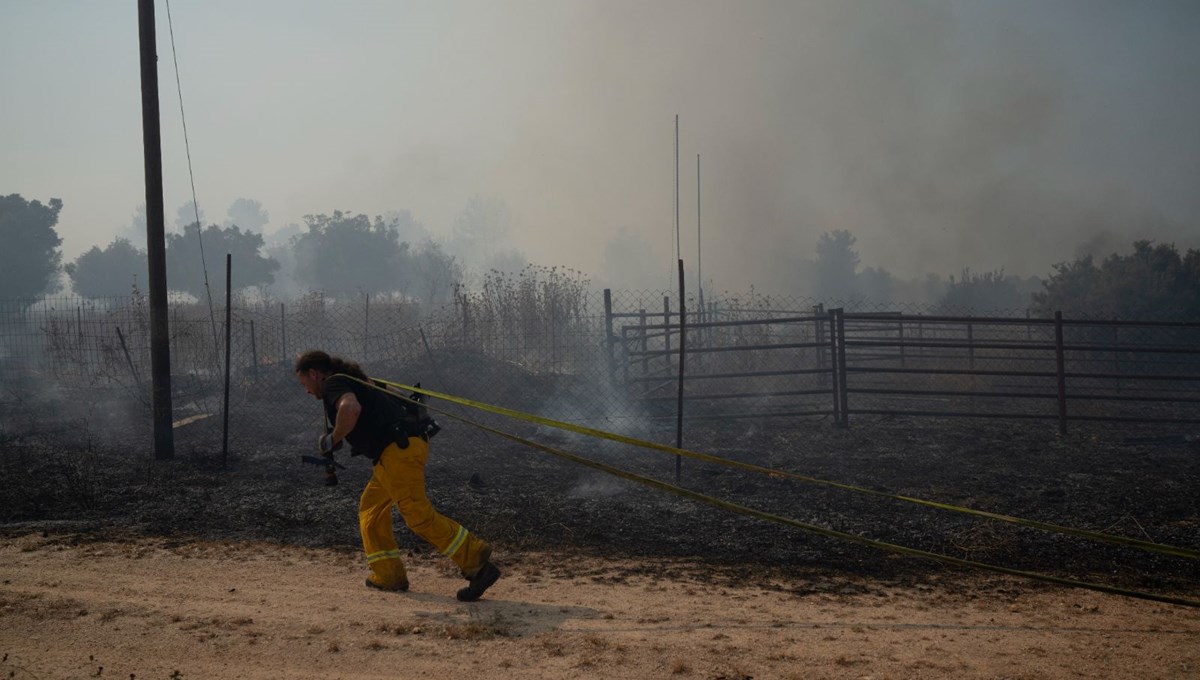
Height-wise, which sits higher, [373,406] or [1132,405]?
[373,406]

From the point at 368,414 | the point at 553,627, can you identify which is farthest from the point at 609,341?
the point at 553,627

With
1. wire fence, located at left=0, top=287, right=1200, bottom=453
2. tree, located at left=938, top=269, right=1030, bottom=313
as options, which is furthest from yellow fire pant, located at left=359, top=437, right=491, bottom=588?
tree, located at left=938, top=269, right=1030, bottom=313

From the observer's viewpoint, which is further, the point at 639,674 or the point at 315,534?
the point at 315,534

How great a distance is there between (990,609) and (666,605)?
2016mm

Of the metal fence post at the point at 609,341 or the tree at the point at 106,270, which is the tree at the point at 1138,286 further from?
the tree at the point at 106,270

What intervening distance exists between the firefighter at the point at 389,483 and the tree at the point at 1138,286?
19764mm

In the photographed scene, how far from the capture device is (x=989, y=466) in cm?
931

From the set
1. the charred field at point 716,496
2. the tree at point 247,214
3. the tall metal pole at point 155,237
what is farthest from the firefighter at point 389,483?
the tree at point 247,214

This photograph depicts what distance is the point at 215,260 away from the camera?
49375 mm

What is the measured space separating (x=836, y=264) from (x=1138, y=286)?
99.6 ft

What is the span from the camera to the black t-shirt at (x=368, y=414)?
5.19 metres

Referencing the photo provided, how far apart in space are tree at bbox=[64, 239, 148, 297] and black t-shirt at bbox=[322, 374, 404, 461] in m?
51.0

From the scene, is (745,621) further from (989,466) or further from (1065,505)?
(989,466)

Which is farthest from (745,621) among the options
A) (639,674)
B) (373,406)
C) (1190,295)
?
(1190,295)
